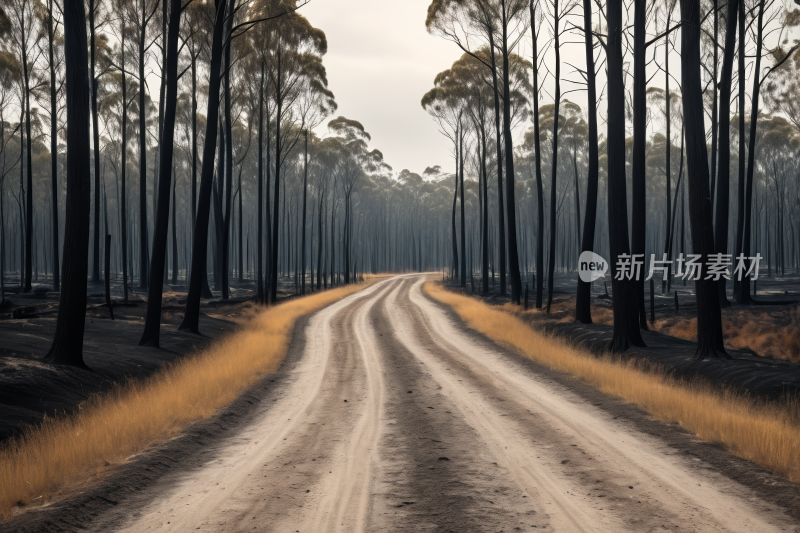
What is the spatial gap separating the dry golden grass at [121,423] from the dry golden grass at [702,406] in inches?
258

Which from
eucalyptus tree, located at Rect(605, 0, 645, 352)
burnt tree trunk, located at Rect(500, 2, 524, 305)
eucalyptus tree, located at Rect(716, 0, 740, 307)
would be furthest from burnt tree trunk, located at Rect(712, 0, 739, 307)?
burnt tree trunk, located at Rect(500, 2, 524, 305)

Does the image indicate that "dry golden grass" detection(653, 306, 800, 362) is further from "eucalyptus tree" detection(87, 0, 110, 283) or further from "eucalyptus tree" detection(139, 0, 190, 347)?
"eucalyptus tree" detection(87, 0, 110, 283)

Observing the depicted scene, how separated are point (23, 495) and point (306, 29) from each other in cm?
2753

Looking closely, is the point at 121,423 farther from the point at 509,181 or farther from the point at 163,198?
the point at 509,181

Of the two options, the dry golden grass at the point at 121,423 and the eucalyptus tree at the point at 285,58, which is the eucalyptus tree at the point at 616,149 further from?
the eucalyptus tree at the point at 285,58

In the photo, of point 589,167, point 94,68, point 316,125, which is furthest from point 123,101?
point 589,167

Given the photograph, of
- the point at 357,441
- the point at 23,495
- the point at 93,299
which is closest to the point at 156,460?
the point at 23,495

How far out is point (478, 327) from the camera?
56.7 feet

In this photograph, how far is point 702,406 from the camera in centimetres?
673

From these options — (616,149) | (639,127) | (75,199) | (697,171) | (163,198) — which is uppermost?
(639,127)

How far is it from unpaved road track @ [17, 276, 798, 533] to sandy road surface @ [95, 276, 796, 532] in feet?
0.06

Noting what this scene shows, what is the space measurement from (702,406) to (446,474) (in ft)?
13.8

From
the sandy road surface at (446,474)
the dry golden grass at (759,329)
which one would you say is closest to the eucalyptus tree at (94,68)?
the sandy road surface at (446,474)

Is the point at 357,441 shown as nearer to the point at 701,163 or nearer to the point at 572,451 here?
the point at 572,451
